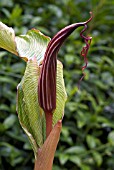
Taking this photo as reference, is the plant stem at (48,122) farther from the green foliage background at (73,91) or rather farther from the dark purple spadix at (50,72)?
the green foliage background at (73,91)

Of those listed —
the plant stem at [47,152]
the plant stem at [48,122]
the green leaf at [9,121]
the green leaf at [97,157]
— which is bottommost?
the green leaf at [97,157]

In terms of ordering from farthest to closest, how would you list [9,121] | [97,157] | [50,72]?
[97,157] < [9,121] < [50,72]

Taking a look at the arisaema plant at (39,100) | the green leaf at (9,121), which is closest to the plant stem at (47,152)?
the arisaema plant at (39,100)

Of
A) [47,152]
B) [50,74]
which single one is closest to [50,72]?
[50,74]

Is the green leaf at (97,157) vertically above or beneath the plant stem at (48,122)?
beneath

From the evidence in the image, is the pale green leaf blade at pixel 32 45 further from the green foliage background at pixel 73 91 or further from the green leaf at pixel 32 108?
the green foliage background at pixel 73 91

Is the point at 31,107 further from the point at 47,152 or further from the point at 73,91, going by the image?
the point at 73,91

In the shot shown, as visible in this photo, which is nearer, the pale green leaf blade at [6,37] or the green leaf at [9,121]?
the pale green leaf blade at [6,37]

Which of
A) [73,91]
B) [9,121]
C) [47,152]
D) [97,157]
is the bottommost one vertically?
[97,157]
